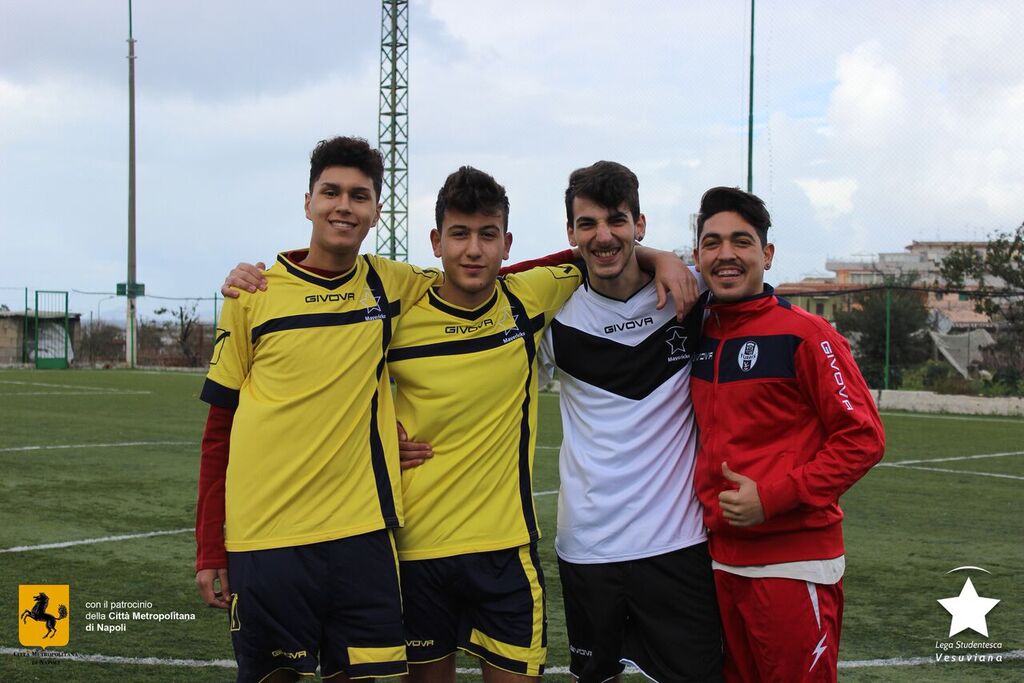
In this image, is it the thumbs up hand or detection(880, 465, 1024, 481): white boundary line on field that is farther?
detection(880, 465, 1024, 481): white boundary line on field

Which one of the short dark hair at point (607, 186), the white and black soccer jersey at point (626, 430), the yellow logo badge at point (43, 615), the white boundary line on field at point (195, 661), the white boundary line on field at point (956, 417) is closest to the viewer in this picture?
the white and black soccer jersey at point (626, 430)

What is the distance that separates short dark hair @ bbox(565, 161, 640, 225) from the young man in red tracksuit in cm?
32

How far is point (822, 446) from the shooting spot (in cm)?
308

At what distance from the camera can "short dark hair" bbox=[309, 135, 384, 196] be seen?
127 inches

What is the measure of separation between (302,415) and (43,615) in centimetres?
270

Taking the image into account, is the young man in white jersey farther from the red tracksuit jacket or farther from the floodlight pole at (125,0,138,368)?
the floodlight pole at (125,0,138,368)

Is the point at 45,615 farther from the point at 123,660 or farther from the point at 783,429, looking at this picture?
Result: the point at 783,429

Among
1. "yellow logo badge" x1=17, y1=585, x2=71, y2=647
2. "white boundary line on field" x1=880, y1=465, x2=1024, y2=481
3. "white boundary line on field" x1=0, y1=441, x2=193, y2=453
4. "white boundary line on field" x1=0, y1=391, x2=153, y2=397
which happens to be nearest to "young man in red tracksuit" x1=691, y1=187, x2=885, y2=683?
"yellow logo badge" x1=17, y1=585, x2=71, y2=647

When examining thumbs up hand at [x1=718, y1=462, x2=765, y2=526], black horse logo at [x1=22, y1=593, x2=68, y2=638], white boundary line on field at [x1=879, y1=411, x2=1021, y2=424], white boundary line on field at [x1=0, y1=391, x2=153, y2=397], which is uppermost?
thumbs up hand at [x1=718, y1=462, x2=765, y2=526]

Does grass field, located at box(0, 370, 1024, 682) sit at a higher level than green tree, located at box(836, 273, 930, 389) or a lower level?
lower

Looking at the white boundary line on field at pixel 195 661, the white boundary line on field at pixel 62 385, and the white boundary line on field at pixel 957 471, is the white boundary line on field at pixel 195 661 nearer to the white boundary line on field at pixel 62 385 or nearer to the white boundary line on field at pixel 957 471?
the white boundary line on field at pixel 957 471

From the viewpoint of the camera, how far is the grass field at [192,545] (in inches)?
177

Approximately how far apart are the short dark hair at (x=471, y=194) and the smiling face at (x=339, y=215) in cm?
22

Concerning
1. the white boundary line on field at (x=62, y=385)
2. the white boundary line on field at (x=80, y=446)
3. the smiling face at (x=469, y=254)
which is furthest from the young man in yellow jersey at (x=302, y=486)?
the white boundary line on field at (x=62, y=385)
